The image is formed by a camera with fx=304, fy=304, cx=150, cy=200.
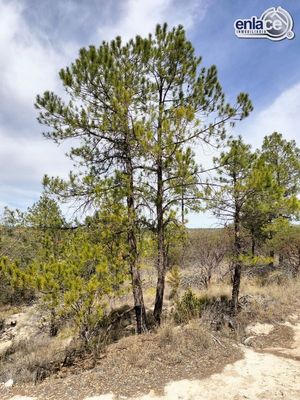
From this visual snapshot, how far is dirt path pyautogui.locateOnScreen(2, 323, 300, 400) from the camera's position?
483cm

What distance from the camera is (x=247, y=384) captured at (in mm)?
5168

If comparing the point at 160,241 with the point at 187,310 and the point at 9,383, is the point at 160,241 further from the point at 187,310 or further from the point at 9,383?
the point at 9,383

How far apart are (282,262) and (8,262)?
1675 cm

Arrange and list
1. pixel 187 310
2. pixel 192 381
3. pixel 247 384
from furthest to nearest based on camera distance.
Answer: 1. pixel 187 310
2. pixel 192 381
3. pixel 247 384

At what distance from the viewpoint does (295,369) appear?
573 cm

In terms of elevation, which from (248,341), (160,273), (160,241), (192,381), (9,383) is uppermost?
(160,241)

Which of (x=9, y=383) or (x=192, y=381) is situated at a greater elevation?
(x=192, y=381)

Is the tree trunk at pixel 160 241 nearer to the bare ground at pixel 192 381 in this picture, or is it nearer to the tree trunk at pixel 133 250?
the tree trunk at pixel 133 250

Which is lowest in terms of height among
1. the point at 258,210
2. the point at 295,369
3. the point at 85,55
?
the point at 295,369

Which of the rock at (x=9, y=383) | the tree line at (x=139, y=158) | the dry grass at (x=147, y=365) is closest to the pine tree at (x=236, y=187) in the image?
the tree line at (x=139, y=158)

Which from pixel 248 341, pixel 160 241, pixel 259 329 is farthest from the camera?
pixel 160 241

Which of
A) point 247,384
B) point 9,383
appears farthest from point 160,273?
point 9,383

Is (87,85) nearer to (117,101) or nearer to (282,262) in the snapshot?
(117,101)

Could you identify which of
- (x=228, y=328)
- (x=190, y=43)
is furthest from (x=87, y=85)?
(x=228, y=328)
